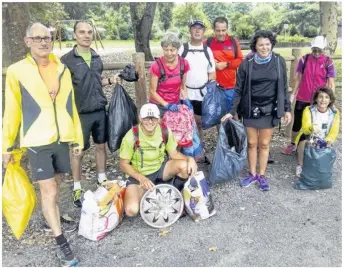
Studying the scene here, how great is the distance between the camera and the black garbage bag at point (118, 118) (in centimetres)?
411

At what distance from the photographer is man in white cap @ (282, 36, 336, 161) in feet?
15.2

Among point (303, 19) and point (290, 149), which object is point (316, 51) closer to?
point (290, 149)

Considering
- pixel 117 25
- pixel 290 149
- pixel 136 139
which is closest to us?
pixel 136 139

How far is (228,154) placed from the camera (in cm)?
438

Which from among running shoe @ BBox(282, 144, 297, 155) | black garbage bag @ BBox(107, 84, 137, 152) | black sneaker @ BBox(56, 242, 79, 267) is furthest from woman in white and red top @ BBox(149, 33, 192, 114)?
running shoe @ BBox(282, 144, 297, 155)

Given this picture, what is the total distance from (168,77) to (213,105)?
0.78 metres

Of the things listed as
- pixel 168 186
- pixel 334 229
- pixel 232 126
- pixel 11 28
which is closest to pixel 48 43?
pixel 11 28

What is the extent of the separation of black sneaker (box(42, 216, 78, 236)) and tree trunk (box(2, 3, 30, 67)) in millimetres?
1891

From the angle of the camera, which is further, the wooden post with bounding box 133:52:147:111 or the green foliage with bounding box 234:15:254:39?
the green foliage with bounding box 234:15:254:39

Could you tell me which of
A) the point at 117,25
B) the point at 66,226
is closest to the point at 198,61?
the point at 66,226

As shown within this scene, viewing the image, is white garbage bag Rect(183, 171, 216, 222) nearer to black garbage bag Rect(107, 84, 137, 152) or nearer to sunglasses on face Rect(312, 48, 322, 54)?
black garbage bag Rect(107, 84, 137, 152)

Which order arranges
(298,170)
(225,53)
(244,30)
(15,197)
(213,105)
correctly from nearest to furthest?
(15,197), (213,105), (225,53), (298,170), (244,30)

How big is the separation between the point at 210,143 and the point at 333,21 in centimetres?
405

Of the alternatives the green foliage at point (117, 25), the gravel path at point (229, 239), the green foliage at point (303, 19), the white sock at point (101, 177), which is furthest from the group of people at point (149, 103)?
the green foliage at point (117, 25)
